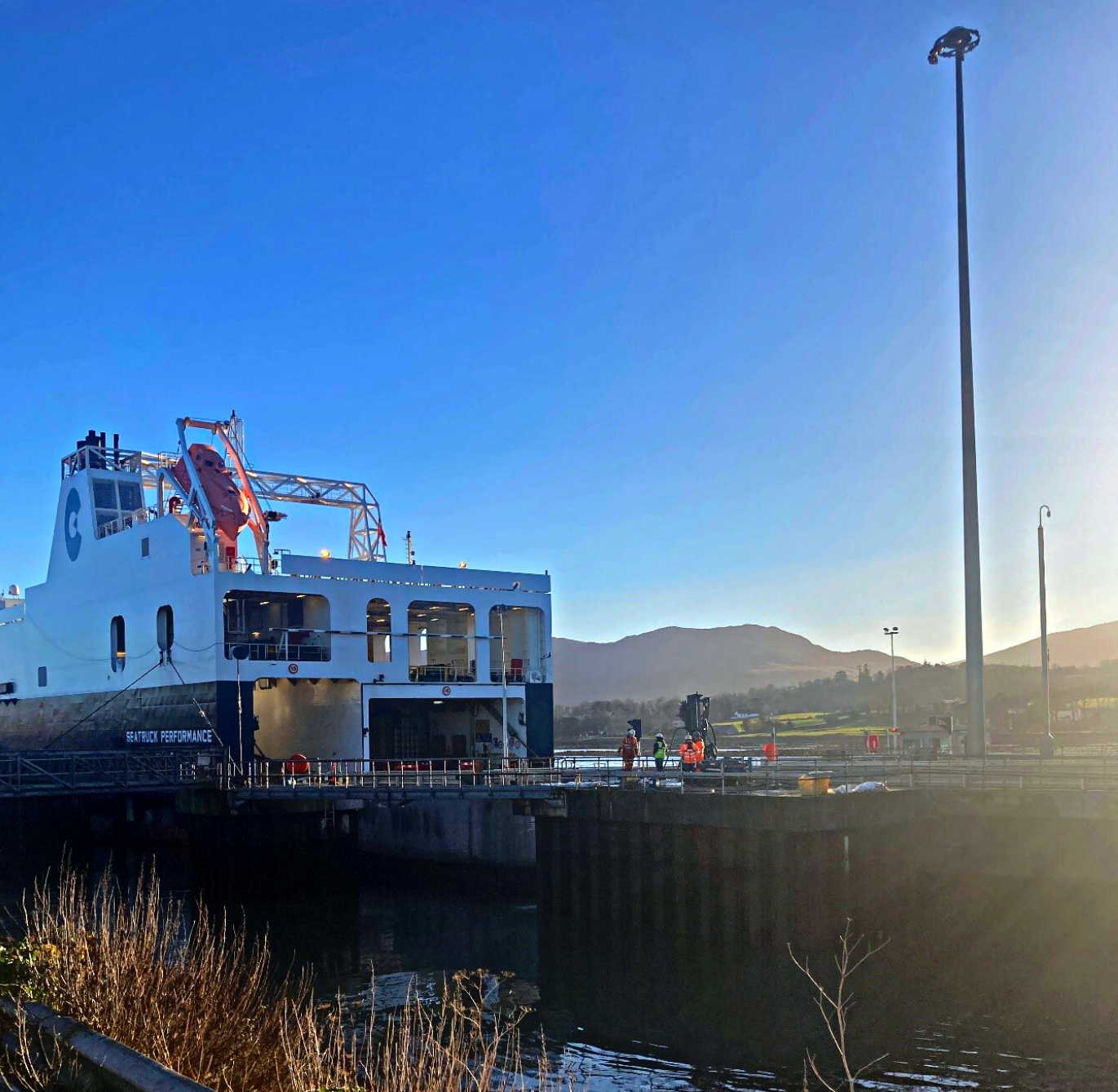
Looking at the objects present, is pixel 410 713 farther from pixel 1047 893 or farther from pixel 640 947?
pixel 1047 893

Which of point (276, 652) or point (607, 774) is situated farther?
point (276, 652)

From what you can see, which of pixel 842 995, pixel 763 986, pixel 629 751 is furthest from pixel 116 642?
pixel 842 995

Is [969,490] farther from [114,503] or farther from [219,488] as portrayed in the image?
[114,503]

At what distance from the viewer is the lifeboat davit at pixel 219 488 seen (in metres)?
49.7

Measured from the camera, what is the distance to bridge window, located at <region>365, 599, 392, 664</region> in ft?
170

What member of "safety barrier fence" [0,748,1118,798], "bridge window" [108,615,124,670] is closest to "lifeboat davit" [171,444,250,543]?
"bridge window" [108,615,124,670]

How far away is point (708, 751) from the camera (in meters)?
37.2

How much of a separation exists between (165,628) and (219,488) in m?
6.60

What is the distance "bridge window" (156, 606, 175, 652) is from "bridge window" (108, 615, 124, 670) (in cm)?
431

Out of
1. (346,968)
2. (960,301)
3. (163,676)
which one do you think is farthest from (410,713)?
(960,301)

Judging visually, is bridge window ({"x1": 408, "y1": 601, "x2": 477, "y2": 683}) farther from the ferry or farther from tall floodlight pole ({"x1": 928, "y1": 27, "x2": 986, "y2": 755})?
tall floodlight pole ({"x1": 928, "y1": 27, "x2": 986, "y2": 755})

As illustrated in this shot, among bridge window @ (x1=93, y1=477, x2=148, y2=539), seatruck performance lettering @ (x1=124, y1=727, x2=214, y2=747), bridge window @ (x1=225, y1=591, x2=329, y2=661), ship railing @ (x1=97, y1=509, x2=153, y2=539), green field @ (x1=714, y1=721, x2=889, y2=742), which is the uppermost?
bridge window @ (x1=93, y1=477, x2=148, y2=539)

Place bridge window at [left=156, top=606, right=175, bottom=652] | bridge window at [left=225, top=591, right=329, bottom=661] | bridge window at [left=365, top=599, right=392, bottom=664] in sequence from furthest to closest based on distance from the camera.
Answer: bridge window at [left=365, top=599, right=392, bottom=664], bridge window at [left=156, top=606, right=175, bottom=652], bridge window at [left=225, top=591, right=329, bottom=661]

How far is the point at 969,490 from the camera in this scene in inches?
1345
